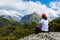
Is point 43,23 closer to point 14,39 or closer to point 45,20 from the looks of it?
point 45,20

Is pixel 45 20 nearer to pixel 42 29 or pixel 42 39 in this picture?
pixel 42 29

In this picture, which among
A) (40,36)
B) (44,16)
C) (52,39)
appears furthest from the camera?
(44,16)

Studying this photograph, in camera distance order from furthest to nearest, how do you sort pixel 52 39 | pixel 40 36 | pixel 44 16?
pixel 44 16, pixel 40 36, pixel 52 39

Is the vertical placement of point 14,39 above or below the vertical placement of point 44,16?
below

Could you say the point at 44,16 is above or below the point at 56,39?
above

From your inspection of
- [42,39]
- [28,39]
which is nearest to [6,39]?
[28,39]

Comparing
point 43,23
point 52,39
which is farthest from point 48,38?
point 43,23

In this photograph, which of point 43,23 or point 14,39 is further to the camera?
point 43,23

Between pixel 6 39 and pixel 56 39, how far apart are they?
82.6 inches

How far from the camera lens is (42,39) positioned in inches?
358

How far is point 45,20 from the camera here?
37.1 ft

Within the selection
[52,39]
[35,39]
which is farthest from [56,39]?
[35,39]

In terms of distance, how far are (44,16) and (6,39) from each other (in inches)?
94.1

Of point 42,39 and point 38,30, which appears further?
point 38,30
